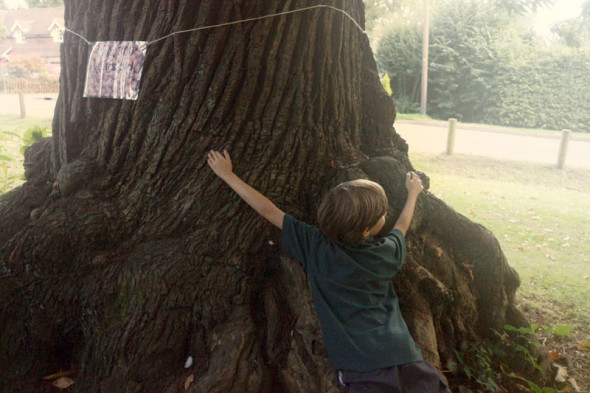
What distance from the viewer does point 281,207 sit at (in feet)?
8.74

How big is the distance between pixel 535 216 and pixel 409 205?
5.15 meters

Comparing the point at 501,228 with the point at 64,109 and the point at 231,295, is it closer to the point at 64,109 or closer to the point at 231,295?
the point at 231,295

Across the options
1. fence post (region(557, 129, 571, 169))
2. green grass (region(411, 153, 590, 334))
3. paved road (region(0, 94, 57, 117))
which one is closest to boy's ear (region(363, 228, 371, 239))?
green grass (region(411, 153, 590, 334))

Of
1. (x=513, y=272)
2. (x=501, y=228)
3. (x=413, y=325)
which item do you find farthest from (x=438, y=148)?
(x=413, y=325)

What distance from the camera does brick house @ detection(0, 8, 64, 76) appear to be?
42.9 feet

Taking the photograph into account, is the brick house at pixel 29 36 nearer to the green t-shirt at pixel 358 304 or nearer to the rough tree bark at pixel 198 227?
the rough tree bark at pixel 198 227

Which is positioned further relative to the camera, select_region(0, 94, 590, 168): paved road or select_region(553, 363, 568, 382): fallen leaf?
select_region(0, 94, 590, 168): paved road

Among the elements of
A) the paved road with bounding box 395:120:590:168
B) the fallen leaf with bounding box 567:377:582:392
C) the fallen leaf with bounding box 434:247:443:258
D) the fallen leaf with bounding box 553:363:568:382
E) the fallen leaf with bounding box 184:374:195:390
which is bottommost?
the fallen leaf with bounding box 567:377:582:392

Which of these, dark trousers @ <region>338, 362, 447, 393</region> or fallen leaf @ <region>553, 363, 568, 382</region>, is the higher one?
dark trousers @ <region>338, 362, 447, 393</region>

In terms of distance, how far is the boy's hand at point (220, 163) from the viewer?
2609 mm

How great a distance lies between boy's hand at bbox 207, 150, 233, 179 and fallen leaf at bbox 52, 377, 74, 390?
1.36 metres

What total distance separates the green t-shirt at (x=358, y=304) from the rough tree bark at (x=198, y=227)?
26 cm

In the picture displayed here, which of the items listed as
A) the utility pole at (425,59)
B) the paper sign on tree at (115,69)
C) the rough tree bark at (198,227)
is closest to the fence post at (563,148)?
the rough tree bark at (198,227)

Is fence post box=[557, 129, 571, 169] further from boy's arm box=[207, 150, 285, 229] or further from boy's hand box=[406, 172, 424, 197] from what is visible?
boy's arm box=[207, 150, 285, 229]
